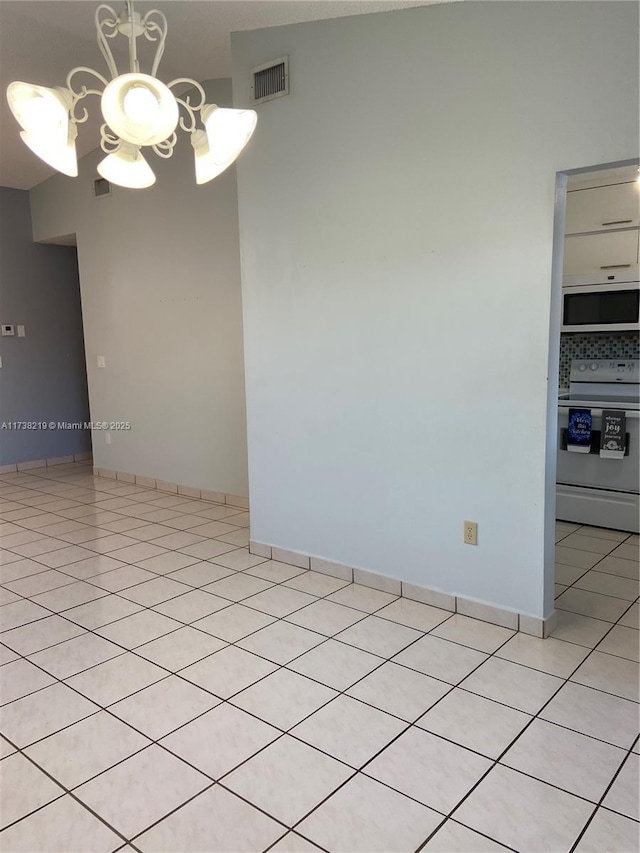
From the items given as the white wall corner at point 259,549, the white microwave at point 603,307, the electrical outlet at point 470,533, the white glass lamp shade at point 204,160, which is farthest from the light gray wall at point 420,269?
the white microwave at point 603,307

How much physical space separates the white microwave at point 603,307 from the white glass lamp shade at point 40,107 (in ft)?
11.5

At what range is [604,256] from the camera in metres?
4.13

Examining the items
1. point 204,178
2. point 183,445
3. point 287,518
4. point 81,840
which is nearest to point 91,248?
point 183,445

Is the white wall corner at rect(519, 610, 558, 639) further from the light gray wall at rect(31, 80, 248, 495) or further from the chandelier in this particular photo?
the light gray wall at rect(31, 80, 248, 495)

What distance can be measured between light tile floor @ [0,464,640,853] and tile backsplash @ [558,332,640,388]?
61.5 inches

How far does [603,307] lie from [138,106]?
3.43 m

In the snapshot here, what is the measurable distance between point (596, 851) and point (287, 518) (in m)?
2.29

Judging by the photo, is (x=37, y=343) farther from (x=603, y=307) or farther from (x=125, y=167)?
(x=603, y=307)

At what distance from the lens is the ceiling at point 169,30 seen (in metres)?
2.96

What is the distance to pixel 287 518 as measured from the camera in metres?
3.62

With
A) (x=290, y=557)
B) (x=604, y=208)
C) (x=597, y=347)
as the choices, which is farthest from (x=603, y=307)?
(x=290, y=557)

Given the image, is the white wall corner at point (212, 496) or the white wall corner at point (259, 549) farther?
the white wall corner at point (212, 496)

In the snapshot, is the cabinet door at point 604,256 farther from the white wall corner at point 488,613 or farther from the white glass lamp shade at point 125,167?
the white glass lamp shade at point 125,167

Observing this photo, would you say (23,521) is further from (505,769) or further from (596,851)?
(596,851)
